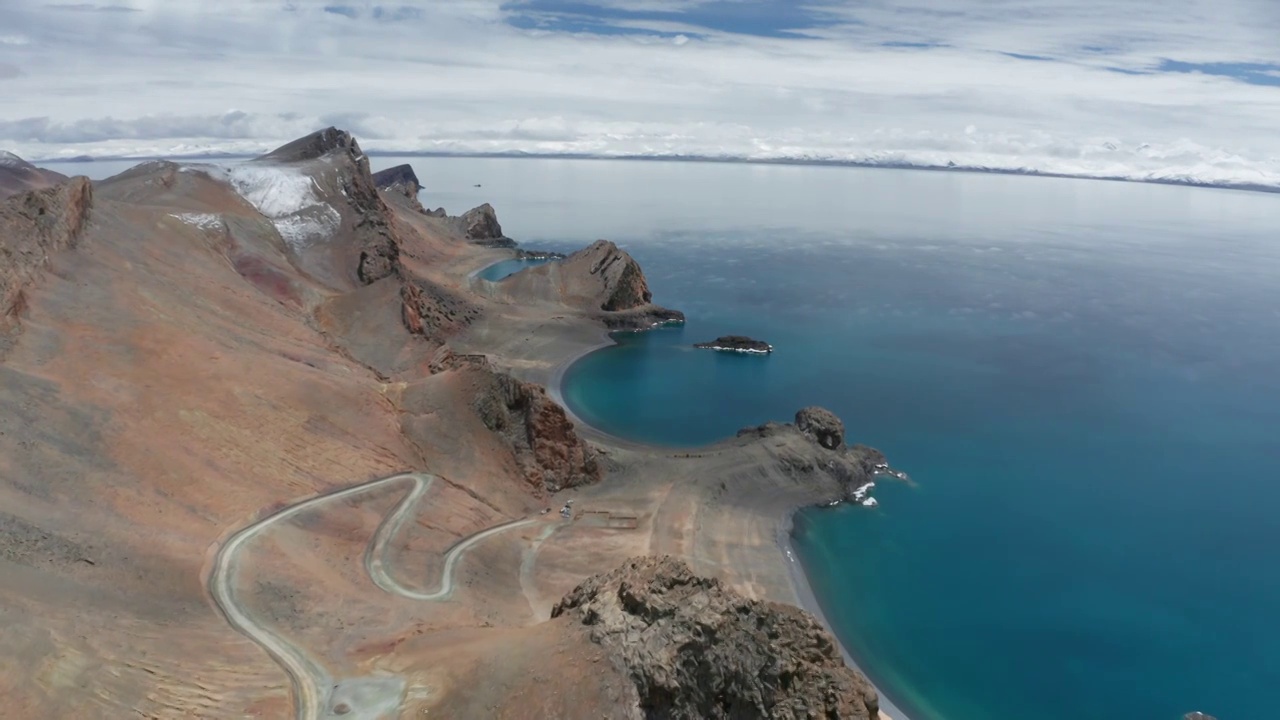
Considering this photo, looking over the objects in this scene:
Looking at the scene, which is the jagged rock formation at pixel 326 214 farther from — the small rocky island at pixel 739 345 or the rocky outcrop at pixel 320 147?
the small rocky island at pixel 739 345


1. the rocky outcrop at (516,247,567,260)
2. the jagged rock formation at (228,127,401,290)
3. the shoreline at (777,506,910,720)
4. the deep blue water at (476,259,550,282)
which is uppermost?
the jagged rock formation at (228,127,401,290)

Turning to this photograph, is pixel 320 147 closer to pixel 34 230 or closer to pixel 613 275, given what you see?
pixel 613 275

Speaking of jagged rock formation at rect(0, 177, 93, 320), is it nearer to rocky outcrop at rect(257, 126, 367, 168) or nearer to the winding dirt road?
the winding dirt road

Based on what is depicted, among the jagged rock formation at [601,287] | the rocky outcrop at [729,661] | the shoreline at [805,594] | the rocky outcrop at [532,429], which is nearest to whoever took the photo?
the rocky outcrop at [729,661]

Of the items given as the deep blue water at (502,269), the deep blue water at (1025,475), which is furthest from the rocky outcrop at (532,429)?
the deep blue water at (502,269)

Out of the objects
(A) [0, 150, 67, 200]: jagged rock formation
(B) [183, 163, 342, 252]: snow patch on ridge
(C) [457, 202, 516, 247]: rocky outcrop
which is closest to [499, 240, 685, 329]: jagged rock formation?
(B) [183, 163, 342, 252]: snow patch on ridge

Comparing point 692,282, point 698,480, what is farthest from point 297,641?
point 692,282

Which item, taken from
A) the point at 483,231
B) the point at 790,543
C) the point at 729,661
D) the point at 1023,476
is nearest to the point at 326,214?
the point at 790,543
